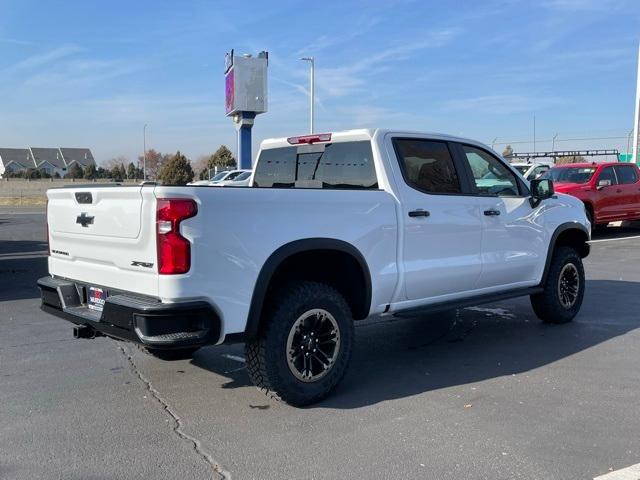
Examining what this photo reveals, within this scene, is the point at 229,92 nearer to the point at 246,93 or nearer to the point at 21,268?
the point at 246,93

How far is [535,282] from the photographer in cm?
629

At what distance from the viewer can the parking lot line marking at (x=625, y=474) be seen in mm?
3230

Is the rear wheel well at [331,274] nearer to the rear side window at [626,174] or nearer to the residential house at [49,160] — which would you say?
the rear side window at [626,174]

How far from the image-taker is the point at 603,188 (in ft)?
48.5

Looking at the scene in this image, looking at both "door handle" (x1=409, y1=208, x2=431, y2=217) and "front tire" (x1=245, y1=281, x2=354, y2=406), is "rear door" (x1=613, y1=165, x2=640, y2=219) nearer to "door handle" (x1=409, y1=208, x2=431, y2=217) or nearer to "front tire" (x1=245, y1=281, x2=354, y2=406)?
"door handle" (x1=409, y1=208, x2=431, y2=217)

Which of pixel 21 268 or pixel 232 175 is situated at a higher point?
pixel 232 175

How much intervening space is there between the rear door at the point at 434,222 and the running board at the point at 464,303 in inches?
3.6

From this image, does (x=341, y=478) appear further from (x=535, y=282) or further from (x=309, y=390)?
(x=535, y=282)

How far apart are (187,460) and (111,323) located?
1.03 metres

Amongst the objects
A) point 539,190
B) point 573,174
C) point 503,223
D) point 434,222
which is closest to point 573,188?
point 573,174

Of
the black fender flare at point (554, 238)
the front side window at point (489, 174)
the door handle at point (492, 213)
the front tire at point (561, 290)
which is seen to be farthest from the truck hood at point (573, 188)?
the door handle at point (492, 213)

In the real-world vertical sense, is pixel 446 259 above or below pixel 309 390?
above

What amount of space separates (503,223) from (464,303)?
949 millimetres

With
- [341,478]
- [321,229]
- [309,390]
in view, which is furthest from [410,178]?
[341,478]
